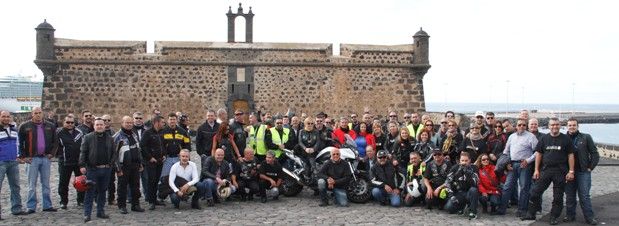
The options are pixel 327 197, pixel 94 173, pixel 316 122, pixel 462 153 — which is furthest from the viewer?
pixel 316 122

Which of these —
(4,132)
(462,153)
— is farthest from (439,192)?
(4,132)

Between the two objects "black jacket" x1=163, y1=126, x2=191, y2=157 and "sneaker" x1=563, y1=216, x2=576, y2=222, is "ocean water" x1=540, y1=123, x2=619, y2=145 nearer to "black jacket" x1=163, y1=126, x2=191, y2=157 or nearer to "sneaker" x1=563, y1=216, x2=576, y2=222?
"sneaker" x1=563, y1=216, x2=576, y2=222

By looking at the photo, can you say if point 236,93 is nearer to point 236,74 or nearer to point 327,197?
point 236,74

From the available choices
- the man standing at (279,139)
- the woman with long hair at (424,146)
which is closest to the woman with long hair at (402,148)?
the woman with long hair at (424,146)

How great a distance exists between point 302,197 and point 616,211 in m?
4.83

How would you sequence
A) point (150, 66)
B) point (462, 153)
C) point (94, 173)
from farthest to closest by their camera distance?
point (150, 66)
point (462, 153)
point (94, 173)

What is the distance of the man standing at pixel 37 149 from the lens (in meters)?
8.87

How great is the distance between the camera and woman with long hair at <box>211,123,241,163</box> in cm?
1023

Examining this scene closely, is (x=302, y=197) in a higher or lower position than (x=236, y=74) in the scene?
lower

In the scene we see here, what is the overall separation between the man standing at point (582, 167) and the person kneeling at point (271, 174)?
4.36 metres

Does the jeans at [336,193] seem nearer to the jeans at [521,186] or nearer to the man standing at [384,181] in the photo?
the man standing at [384,181]

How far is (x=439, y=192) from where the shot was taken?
929 centimetres

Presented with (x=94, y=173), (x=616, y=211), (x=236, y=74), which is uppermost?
(x=236, y=74)

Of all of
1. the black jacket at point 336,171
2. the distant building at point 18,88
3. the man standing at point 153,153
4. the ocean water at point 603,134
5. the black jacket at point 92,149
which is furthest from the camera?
the distant building at point 18,88
